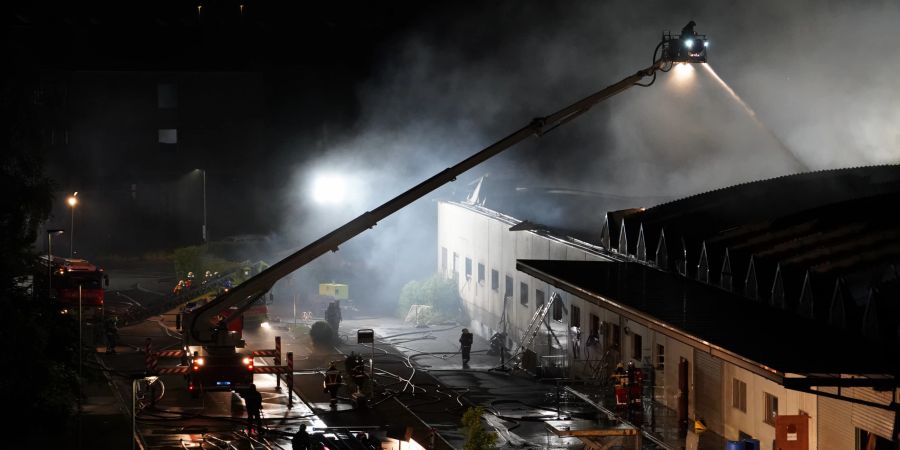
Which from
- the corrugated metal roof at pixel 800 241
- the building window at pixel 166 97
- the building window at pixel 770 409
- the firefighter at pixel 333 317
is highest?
the building window at pixel 166 97

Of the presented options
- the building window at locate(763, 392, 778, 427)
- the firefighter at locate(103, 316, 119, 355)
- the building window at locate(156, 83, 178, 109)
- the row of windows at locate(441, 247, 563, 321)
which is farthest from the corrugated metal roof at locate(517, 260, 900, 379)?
the building window at locate(156, 83, 178, 109)

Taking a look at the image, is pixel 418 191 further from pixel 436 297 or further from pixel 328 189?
pixel 328 189

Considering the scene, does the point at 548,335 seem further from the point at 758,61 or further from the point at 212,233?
the point at 212,233

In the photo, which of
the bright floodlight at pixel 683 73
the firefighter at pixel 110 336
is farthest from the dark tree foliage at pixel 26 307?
the bright floodlight at pixel 683 73

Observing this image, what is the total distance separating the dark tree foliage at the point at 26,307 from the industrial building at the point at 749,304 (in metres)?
9.52

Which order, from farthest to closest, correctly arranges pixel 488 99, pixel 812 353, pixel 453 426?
pixel 488 99, pixel 453 426, pixel 812 353

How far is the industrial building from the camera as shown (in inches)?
639

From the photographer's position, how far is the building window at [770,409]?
20.1m

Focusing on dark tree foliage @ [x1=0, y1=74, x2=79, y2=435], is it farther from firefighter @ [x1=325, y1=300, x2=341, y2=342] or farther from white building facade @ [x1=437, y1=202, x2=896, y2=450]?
firefighter @ [x1=325, y1=300, x2=341, y2=342]

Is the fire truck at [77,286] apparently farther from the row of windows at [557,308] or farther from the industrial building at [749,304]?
the industrial building at [749,304]

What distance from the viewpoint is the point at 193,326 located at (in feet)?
77.8

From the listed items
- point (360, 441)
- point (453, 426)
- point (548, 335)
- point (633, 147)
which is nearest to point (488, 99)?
point (633, 147)

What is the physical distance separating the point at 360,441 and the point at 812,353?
22.8ft

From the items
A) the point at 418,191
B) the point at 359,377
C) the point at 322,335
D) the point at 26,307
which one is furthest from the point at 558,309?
the point at 26,307
